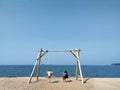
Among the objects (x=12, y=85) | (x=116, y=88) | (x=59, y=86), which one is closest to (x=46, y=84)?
(x=59, y=86)

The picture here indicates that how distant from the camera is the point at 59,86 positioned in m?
20.3

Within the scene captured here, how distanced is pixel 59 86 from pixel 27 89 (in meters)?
3.03

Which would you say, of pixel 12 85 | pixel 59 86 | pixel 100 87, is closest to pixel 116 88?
pixel 100 87

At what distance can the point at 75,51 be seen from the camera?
2362 cm

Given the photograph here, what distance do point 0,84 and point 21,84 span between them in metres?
2.07

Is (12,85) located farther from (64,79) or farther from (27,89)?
(64,79)

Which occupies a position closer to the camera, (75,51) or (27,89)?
(27,89)

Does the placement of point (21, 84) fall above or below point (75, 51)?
below

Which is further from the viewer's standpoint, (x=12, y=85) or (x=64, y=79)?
(x=64, y=79)

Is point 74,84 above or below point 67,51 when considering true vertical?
below

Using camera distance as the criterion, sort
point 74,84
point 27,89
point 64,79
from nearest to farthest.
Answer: point 27,89 < point 74,84 < point 64,79

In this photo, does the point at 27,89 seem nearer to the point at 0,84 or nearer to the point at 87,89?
the point at 0,84

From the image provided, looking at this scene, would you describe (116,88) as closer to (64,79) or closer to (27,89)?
(64,79)

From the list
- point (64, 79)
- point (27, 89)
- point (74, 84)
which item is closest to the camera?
point (27, 89)
